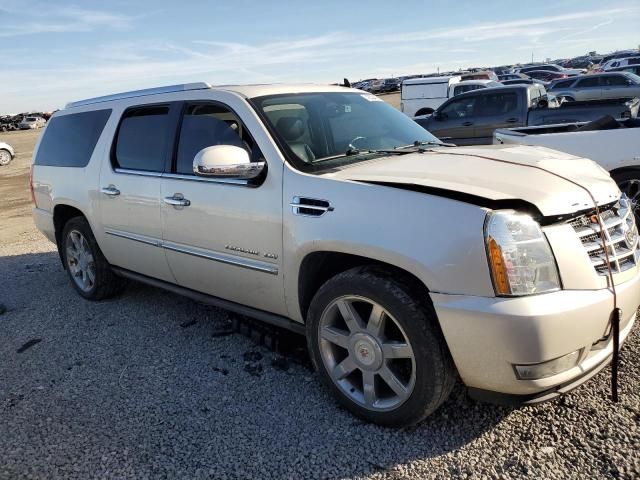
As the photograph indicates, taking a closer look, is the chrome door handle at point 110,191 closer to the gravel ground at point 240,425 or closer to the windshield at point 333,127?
the gravel ground at point 240,425

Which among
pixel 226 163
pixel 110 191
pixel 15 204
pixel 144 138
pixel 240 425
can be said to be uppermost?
pixel 144 138

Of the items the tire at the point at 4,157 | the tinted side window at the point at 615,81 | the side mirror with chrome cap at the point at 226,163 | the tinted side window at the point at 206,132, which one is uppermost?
the tinted side window at the point at 615,81

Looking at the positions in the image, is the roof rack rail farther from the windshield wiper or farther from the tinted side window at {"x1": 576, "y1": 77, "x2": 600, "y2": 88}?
the tinted side window at {"x1": 576, "y1": 77, "x2": 600, "y2": 88}

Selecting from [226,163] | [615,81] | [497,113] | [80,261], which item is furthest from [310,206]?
[615,81]

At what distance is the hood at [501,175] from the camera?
2475mm

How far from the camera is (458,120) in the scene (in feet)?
42.1

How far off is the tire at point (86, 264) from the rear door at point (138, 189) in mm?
340

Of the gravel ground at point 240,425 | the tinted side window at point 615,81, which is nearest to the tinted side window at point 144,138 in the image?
the gravel ground at point 240,425

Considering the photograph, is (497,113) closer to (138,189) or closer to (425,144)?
(425,144)

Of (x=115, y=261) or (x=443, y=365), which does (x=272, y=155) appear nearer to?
(x=443, y=365)

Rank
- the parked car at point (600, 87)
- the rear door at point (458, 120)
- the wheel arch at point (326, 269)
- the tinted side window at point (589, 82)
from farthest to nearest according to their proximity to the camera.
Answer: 1. the tinted side window at point (589, 82)
2. the parked car at point (600, 87)
3. the rear door at point (458, 120)
4. the wheel arch at point (326, 269)

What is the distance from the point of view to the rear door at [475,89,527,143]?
1220 centimetres

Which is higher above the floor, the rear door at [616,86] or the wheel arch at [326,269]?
the rear door at [616,86]

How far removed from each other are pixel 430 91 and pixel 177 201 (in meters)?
18.5
